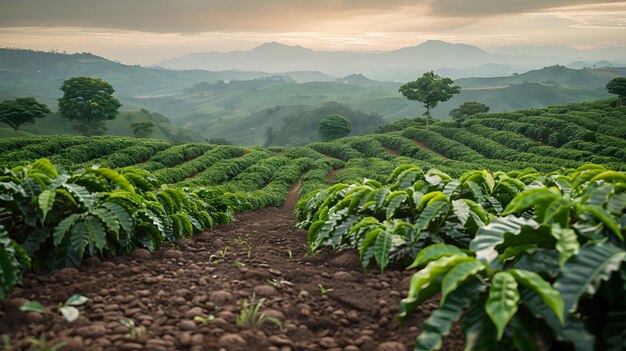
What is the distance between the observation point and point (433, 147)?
3950 centimetres

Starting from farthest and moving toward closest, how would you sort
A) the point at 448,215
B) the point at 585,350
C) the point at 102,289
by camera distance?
the point at 448,215 → the point at 102,289 → the point at 585,350

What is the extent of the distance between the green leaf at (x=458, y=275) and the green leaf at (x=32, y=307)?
8.78 ft

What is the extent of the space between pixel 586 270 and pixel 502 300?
1.73 ft

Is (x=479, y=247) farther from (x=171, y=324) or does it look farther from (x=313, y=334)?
(x=171, y=324)

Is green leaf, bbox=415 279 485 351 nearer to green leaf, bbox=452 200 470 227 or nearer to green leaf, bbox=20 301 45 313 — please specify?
green leaf, bbox=452 200 470 227

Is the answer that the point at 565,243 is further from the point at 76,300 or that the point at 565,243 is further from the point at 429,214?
the point at 76,300

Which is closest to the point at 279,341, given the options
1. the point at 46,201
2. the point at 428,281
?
the point at 428,281

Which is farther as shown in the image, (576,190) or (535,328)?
(576,190)

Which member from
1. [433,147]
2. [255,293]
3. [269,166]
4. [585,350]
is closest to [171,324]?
[255,293]

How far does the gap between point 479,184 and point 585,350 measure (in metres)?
3.00

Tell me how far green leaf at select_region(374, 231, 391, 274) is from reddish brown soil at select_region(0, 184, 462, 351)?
7.0 inches

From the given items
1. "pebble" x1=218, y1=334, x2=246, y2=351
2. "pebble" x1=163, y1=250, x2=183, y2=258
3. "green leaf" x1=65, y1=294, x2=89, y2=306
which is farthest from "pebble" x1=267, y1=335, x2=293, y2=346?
"pebble" x1=163, y1=250, x2=183, y2=258

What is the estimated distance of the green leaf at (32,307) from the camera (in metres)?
2.69

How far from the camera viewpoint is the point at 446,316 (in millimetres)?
2344
